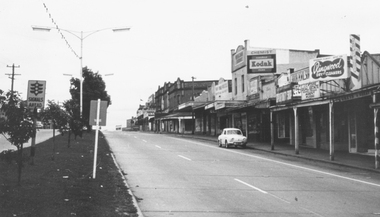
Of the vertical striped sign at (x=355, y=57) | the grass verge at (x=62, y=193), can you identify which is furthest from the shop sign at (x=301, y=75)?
the grass verge at (x=62, y=193)

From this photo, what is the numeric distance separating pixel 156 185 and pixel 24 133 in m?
4.26

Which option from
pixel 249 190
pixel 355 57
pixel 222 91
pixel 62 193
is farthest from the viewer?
pixel 222 91

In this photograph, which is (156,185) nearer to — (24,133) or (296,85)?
(24,133)

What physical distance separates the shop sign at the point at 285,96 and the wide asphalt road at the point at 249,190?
953 cm

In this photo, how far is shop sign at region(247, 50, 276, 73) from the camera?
123ft

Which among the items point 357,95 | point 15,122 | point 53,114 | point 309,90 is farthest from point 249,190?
point 309,90

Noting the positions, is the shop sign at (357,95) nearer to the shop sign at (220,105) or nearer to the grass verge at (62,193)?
the grass verge at (62,193)

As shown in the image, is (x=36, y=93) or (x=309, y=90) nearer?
(x=36, y=93)

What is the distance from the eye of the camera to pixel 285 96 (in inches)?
1090

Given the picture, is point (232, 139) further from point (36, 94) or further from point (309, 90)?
point (36, 94)

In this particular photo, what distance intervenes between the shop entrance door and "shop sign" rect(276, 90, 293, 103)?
3801mm

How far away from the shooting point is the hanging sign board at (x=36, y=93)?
12.3m

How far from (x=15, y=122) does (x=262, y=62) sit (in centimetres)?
3057

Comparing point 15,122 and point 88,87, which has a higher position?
point 88,87
